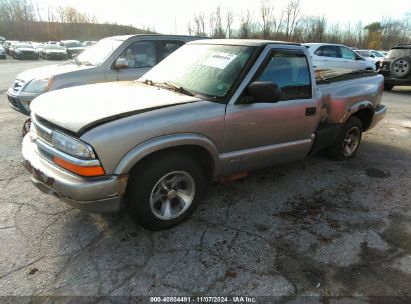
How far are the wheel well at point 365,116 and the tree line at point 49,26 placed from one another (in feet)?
219

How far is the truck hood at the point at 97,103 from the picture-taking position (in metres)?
2.78

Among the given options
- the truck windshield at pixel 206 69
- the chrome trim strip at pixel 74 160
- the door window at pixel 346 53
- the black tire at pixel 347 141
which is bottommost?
the black tire at pixel 347 141

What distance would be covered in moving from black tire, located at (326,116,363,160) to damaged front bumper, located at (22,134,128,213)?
3.51m

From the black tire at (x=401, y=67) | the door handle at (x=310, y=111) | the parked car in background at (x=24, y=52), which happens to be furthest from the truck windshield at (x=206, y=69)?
the parked car in background at (x=24, y=52)

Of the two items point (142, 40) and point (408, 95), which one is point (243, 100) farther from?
point (408, 95)

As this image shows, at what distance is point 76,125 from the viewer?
107 inches

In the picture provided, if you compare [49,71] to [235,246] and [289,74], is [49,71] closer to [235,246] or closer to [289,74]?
[289,74]

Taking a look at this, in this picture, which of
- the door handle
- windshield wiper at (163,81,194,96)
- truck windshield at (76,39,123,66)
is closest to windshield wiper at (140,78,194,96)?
windshield wiper at (163,81,194,96)

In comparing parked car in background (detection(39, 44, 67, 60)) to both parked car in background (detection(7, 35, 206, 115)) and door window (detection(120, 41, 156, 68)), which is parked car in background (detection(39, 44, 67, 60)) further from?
door window (detection(120, 41, 156, 68))

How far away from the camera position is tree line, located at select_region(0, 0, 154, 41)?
230ft

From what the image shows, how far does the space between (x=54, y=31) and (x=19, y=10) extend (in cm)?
1288

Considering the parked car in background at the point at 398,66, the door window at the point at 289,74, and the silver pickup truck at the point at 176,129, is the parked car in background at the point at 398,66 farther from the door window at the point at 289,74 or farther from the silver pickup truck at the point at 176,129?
the door window at the point at 289,74

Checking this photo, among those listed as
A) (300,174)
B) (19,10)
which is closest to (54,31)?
(19,10)

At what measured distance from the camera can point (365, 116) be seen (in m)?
5.48
